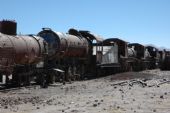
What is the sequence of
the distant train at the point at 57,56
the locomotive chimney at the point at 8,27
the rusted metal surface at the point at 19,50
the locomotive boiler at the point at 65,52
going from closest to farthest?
the rusted metal surface at the point at 19,50, the distant train at the point at 57,56, the locomotive chimney at the point at 8,27, the locomotive boiler at the point at 65,52

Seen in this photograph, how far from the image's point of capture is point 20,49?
2319 cm

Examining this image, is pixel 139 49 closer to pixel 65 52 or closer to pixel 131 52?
pixel 131 52

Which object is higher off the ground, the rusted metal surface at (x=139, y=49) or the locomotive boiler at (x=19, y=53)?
the rusted metal surface at (x=139, y=49)

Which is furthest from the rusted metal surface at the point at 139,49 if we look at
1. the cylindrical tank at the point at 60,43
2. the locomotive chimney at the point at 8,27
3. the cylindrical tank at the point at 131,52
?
the locomotive chimney at the point at 8,27

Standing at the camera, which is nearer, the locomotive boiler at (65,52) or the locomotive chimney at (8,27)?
the locomotive chimney at (8,27)

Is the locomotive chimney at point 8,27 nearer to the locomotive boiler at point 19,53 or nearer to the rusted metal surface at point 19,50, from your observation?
the locomotive boiler at point 19,53

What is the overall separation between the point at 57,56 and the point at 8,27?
663cm

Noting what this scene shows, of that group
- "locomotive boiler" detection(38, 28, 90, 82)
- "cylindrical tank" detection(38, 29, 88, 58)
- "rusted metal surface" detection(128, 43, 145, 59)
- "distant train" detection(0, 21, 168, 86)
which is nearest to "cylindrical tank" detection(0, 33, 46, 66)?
"distant train" detection(0, 21, 168, 86)

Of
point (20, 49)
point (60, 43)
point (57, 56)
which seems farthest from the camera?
point (57, 56)

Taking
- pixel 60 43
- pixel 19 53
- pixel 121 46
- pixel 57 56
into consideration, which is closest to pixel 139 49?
pixel 121 46

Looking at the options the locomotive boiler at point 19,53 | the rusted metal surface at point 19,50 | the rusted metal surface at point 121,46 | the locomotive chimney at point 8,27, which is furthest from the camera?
the rusted metal surface at point 121,46

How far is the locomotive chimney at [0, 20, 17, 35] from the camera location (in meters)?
23.5

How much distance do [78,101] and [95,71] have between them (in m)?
20.2

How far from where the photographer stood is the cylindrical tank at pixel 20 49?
2180 cm
